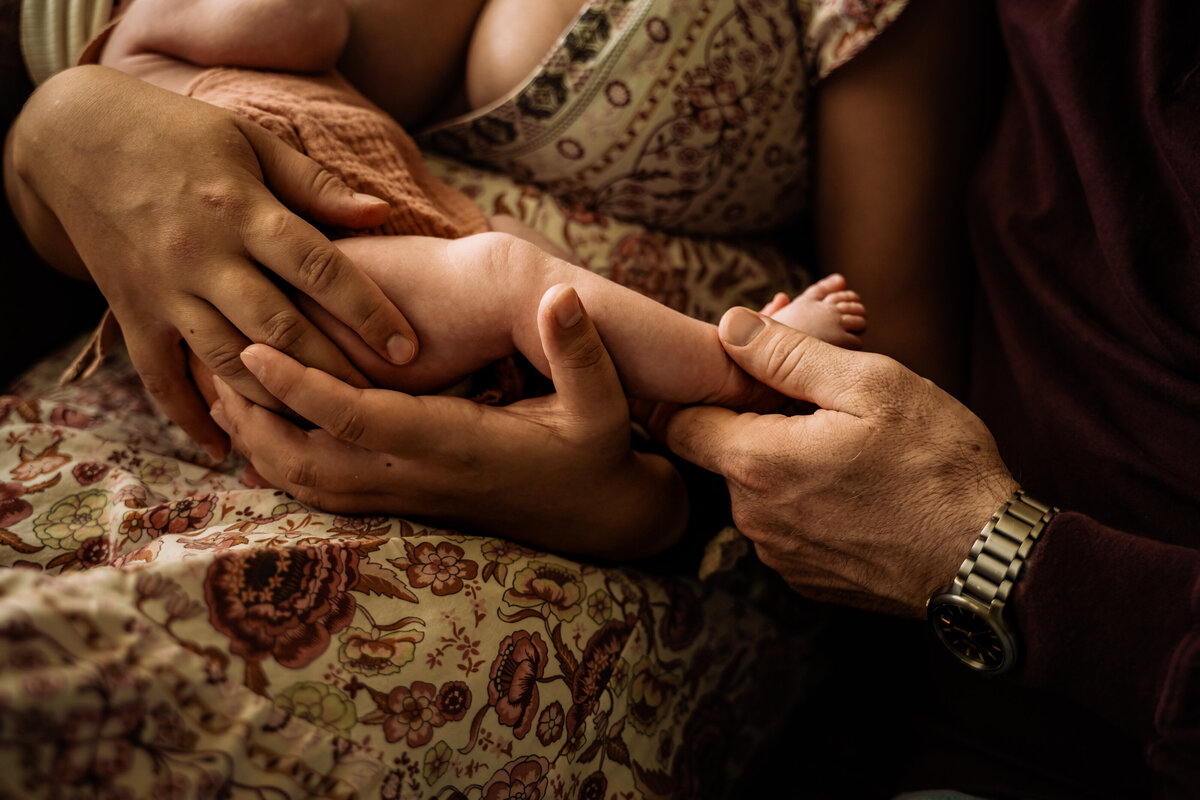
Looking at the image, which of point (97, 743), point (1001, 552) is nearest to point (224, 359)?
point (97, 743)

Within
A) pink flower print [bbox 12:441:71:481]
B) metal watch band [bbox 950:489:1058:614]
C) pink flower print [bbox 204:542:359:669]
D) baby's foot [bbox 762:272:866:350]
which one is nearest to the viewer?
pink flower print [bbox 204:542:359:669]

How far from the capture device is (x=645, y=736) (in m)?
0.79

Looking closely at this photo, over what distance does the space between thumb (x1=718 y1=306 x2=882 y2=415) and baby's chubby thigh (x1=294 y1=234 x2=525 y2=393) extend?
0.25 m

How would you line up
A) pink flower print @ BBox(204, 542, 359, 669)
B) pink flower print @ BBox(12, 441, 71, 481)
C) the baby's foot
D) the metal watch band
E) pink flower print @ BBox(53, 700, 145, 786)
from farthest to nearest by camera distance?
the baby's foot < pink flower print @ BBox(12, 441, 71, 481) < the metal watch band < pink flower print @ BBox(204, 542, 359, 669) < pink flower print @ BBox(53, 700, 145, 786)

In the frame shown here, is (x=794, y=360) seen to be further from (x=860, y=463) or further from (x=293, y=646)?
(x=293, y=646)

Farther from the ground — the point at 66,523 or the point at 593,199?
the point at 593,199

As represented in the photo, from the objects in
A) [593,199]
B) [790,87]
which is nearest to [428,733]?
[593,199]

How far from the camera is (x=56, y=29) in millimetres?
943

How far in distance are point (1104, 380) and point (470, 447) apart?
0.72m

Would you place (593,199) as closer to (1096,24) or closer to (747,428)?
(747,428)

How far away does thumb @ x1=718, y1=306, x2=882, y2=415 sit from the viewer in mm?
725

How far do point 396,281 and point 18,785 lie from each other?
1.68 feet

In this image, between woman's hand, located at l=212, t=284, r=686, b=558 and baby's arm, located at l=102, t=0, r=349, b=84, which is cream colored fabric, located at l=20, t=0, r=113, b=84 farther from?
woman's hand, located at l=212, t=284, r=686, b=558

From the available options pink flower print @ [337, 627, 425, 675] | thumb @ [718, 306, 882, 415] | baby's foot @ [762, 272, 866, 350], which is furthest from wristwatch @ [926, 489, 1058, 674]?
pink flower print @ [337, 627, 425, 675]
